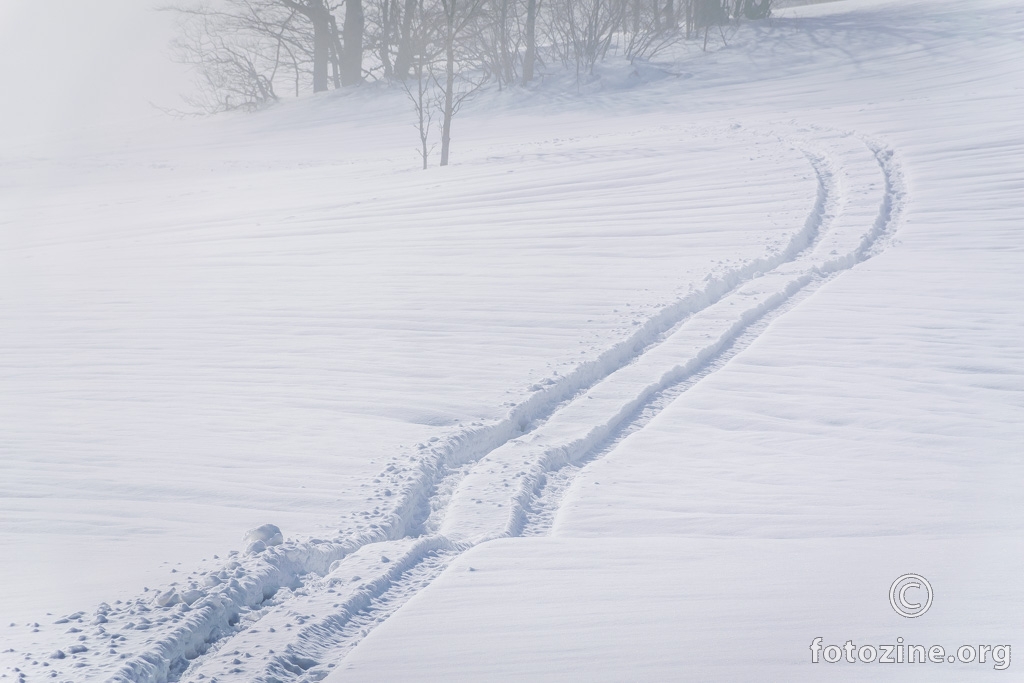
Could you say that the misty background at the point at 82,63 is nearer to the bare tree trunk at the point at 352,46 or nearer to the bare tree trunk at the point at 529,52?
the bare tree trunk at the point at 352,46

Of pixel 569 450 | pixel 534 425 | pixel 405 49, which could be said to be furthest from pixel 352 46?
pixel 569 450

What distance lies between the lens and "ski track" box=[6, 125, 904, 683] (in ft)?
7.92

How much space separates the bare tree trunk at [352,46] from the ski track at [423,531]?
1877 cm

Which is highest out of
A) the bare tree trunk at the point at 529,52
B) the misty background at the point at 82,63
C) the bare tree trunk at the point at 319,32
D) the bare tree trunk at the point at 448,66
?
the misty background at the point at 82,63

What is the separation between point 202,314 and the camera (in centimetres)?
607

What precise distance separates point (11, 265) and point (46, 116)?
49892mm

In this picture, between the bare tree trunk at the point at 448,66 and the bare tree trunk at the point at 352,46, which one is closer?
the bare tree trunk at the point at 448,66

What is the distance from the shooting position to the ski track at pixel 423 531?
7.92ft

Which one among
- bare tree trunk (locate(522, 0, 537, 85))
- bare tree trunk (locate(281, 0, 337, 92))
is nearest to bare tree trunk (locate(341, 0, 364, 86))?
bare tree trunk (locate(281, 0, 337, 92))

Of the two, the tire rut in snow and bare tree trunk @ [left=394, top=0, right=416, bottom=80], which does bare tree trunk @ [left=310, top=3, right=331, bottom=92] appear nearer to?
bare tree trunk @ [left=394, top=0, right=416, bottom=80]

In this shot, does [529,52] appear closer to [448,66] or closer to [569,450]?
[448,66]

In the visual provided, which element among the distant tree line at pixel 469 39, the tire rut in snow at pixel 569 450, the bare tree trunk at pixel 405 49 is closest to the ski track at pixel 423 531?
the tire rut in snow at pixel 569 450

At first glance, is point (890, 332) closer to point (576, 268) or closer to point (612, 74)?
→ point (576, 268)

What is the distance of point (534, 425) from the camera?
14.2ft
